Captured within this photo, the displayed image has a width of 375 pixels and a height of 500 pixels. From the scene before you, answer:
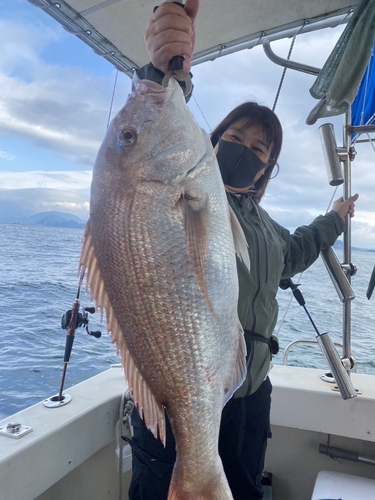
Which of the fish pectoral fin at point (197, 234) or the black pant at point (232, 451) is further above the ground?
the fish pectoral fin at point (197, 234)

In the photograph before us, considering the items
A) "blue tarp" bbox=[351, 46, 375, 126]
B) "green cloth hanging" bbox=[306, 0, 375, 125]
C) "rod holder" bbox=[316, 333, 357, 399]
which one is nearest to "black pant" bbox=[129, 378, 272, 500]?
"rod holder" bbox=[316, 333, 357, 399]

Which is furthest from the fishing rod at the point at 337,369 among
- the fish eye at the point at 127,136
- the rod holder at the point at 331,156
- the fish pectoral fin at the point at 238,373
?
the fish eye at the point at 127,136

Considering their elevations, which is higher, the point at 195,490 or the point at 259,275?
the point at 259,275

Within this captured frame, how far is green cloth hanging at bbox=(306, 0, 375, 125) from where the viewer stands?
197 centimetres

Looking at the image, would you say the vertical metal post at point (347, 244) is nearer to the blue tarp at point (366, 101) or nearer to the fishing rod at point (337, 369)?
the fishing rod at point (337, 369)

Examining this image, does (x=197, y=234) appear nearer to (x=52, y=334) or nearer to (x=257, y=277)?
(x=257, y=277)

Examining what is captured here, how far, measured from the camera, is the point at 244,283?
152cm

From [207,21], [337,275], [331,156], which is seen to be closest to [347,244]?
[337,275]

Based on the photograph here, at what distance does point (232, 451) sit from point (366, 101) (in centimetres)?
234

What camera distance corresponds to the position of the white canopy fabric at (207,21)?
1.97 m

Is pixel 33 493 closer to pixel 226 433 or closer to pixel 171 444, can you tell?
pixel 171 444

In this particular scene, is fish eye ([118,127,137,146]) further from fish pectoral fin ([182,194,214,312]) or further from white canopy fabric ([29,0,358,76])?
white canopy fabric ([29,0,358,76])

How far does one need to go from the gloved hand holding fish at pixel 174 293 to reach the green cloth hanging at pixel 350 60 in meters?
1.37

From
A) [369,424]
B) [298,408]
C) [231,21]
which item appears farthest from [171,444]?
[231,21]
